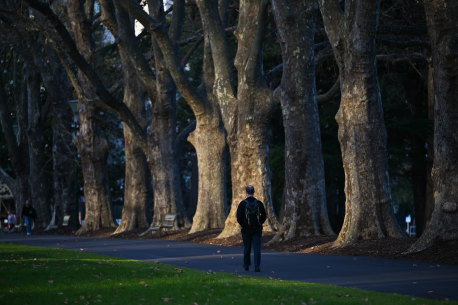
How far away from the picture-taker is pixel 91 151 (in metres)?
35.4

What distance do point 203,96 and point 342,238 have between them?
1099cm

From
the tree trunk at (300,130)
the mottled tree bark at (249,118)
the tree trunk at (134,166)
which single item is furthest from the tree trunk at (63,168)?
the tree trunk at (300,130)

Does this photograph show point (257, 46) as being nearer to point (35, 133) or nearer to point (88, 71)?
point (88, 71)

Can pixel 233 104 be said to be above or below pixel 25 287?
above

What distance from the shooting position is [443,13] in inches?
634

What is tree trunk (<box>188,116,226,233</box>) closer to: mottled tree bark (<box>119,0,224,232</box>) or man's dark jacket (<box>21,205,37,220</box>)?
mottled tree bark (<box>119,0,224,232</box>)

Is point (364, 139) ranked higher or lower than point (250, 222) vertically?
higher

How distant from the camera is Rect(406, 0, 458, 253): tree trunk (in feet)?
51.5

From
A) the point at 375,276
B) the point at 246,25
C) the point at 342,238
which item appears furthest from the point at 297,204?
the point at 375,276

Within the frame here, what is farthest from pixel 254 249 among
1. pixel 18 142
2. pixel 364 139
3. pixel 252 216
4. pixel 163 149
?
pixel 18 142

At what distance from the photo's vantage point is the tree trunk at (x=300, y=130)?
21219 mm

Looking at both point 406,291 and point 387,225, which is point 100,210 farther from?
point 406,291

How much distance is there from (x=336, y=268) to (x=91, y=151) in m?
22.3

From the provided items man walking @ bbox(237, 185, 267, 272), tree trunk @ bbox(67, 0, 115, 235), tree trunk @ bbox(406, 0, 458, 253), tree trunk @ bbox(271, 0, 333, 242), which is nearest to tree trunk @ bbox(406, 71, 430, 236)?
tree trunk @ bbox(271, 0, 333, 242)
